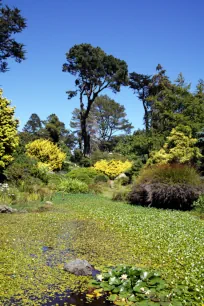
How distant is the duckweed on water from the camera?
16.7ft

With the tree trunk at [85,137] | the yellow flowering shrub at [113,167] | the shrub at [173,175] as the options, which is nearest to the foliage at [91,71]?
the tree trunk at [85,137]

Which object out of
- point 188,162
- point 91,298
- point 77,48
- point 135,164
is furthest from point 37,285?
point 77,48

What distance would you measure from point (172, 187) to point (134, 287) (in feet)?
26.5

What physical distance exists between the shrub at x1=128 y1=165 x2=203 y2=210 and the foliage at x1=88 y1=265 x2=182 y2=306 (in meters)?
7.54

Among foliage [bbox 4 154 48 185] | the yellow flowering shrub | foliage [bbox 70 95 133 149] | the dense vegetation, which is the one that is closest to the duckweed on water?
the dense vegetation

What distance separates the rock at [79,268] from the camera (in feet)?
18.6

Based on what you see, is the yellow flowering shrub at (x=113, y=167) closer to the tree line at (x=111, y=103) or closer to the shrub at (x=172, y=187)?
the tree line at (x=111, y=103)

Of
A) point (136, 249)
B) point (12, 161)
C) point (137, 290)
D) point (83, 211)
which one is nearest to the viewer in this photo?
point (137, 290)

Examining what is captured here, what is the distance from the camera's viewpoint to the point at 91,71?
1292 inches

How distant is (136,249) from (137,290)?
224 cm

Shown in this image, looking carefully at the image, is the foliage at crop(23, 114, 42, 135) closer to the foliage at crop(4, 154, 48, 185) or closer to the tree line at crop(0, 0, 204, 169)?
the tree line at crop(0, 0, 204, 169)

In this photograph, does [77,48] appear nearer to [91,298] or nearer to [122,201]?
[122,201]

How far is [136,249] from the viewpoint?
7012mm

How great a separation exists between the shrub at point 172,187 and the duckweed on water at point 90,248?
1782 millimetres
